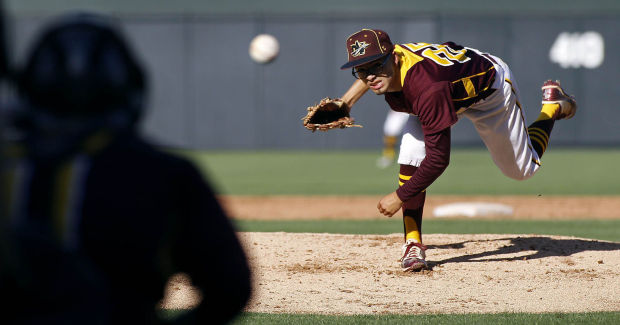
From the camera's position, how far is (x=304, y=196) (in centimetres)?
1136

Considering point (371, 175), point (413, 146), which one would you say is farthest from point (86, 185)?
point (371, 175)

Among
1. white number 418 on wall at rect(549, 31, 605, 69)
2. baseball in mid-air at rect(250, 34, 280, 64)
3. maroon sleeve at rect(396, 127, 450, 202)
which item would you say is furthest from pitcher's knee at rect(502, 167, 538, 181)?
white number 418 on wall at rect(549, 31, 605, 69)

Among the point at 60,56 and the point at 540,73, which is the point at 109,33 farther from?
the point at 540,73

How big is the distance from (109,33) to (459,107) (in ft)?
Result: 12.8

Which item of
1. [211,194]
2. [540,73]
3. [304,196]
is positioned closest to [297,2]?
Answer: [540,73]

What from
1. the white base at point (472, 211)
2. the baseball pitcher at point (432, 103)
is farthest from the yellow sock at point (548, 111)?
the white base at point (472, 211)

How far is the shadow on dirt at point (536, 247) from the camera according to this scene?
5.69m

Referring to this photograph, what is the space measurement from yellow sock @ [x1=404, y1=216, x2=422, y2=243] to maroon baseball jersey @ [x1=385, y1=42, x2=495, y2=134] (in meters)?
0.78

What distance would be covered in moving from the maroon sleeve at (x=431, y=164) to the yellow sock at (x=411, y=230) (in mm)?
715

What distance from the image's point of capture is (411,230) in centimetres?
544

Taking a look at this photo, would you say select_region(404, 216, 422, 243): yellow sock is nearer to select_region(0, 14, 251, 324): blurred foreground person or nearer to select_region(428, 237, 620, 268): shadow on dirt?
select_region(428, 237, 620, 268): shadow on dirt

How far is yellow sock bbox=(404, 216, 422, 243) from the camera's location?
5402 mm

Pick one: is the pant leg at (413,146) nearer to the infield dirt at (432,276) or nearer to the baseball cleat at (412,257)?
the baseball cleat at (412,257)

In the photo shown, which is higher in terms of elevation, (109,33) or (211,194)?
(109,33)
